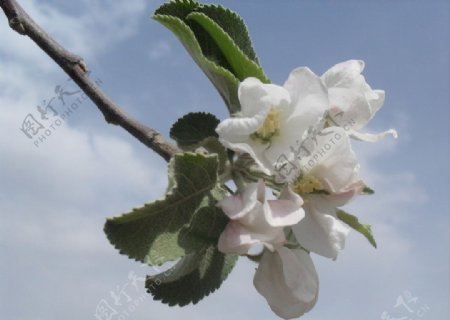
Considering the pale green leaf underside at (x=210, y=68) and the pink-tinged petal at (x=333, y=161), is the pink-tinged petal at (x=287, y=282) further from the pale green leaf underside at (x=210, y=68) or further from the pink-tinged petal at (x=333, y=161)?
the pale green leaf underside at (x=210, y=68)

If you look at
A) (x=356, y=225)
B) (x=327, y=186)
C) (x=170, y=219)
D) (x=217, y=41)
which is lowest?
(x=356, y=225)

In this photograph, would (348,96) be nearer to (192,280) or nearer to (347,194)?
(347,194)

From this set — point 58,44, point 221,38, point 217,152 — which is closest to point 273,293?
point 217,152

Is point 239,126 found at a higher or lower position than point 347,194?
higher

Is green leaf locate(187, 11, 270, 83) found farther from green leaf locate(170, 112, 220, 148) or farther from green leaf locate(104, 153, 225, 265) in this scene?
green leaf locate(104, 153, 225, 265)

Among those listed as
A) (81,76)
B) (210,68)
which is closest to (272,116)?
(210,68)

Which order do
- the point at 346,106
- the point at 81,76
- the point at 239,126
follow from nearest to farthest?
the point at 239,126 < the point at 346,106 < the point at 81,76
